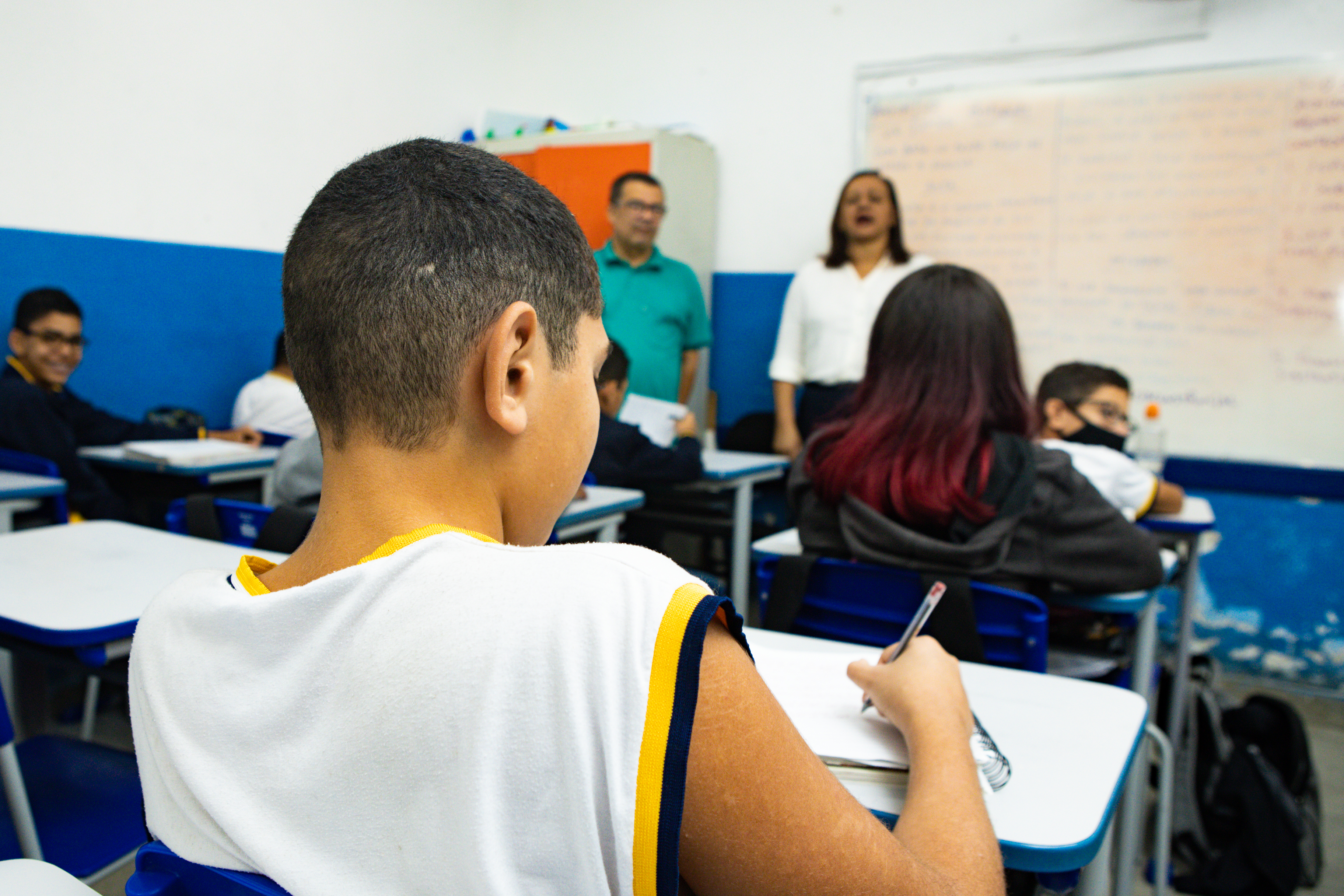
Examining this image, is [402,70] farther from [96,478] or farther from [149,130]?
[96,478]

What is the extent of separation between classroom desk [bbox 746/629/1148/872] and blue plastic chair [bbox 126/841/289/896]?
1.59 ft

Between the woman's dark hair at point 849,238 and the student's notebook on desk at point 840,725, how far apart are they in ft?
9.90

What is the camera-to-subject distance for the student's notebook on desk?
0.80 meters

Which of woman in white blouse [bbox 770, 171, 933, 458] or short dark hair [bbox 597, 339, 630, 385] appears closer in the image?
short dark hair [bbox 597, 339, 630, 385]

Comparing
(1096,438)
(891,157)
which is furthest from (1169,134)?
(1096,438)

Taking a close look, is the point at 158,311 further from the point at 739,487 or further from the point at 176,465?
the point at 739,487

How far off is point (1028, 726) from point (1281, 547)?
309 cm

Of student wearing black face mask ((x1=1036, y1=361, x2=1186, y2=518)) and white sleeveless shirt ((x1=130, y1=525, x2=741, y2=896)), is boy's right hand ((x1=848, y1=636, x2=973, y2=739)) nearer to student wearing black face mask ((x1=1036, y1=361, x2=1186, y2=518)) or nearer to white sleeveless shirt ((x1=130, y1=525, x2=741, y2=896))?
white sleeveless shirt ((x1=130, y1=525, x2=741, y2=896))

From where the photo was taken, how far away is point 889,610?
58.8 inches

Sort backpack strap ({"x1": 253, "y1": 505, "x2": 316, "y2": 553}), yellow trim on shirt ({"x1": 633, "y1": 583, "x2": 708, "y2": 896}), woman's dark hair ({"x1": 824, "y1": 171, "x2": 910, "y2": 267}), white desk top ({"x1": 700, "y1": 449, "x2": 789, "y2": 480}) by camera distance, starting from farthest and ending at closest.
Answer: woman's dark hair ({"x1": 824, "y1": 171, "x2": 910, "y2": 267}) → white desk top ({"x1": 700, "y1": 449, "x2": 789, "y2": 480}) → backpack strap ({"x1": 253, "y1": 505, "x2": 316, "y2": 553}) → yellow trim on shirt ({"x1": 633, "y1": 583, "x2": 708, "y2": 896})

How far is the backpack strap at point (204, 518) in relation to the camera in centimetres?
194

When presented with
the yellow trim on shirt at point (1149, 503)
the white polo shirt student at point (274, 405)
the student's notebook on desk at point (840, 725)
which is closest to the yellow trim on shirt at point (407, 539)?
the student's notebook on desk at point (840, 725)

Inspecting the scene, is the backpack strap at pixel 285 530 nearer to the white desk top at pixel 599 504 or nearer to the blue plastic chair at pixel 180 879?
the white desk top at pixel 599 504

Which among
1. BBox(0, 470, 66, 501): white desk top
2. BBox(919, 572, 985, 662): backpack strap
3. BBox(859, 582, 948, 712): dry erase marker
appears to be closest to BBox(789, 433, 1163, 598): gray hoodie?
BBox(919, 572, 985, 662): backpack strap
